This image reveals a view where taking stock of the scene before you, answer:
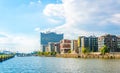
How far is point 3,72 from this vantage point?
248 ft

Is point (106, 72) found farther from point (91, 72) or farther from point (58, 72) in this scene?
point (58, 72)

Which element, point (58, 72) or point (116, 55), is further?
point (116, 55)

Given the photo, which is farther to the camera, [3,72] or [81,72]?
[3,72]

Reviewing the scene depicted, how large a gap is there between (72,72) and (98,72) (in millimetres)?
5927

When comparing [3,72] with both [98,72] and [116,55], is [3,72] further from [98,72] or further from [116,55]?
[116,55]

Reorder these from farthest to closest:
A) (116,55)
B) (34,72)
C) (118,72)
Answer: (116,55) < (34,72) < (118,72)

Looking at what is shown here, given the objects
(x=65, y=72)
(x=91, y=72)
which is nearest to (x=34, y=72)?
(x=65, y=72)

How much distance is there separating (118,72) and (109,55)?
132235 millimetres

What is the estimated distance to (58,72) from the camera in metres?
71.2

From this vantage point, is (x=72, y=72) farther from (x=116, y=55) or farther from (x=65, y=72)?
(x=116, y=55)

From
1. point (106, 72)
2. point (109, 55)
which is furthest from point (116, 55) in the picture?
point (106, 72)

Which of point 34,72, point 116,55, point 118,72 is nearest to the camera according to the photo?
point 118,72

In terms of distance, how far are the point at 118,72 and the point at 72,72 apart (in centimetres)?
1037

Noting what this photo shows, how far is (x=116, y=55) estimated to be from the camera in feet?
637
